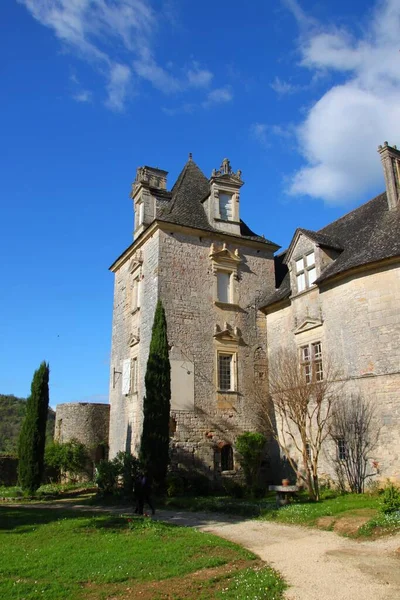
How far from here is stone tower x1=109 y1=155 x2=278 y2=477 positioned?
1859 cm

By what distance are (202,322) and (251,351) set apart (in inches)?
103

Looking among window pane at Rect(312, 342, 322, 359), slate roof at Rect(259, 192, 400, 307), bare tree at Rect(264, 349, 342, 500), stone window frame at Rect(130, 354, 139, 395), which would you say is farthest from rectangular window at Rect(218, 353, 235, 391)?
window pane at Rect(312, 342, 322, 359)

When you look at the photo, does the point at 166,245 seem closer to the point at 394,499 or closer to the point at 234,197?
the point at 234,197

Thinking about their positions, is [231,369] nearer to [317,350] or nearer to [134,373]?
[317,350]

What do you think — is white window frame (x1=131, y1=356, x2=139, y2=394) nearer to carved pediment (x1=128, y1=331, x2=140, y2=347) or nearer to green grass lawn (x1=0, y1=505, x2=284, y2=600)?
carved pediment (x1=128, y1=331, x2=140, y2=347)

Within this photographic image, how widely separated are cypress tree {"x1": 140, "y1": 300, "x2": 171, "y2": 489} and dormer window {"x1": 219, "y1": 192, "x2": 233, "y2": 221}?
6.12m

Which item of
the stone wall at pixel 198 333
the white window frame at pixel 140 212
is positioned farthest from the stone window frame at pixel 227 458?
the white window frame at pixel 140 212

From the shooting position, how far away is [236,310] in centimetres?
2064

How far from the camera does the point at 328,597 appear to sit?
20.7 feet

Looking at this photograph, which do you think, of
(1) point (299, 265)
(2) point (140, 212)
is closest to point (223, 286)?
(1) point (299, 265)

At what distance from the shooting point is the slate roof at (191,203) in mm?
20547

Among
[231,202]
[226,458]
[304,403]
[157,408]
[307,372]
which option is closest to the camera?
[304,403]

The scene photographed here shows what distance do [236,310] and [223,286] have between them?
1.17 meters

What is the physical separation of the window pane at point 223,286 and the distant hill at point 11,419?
116ft
